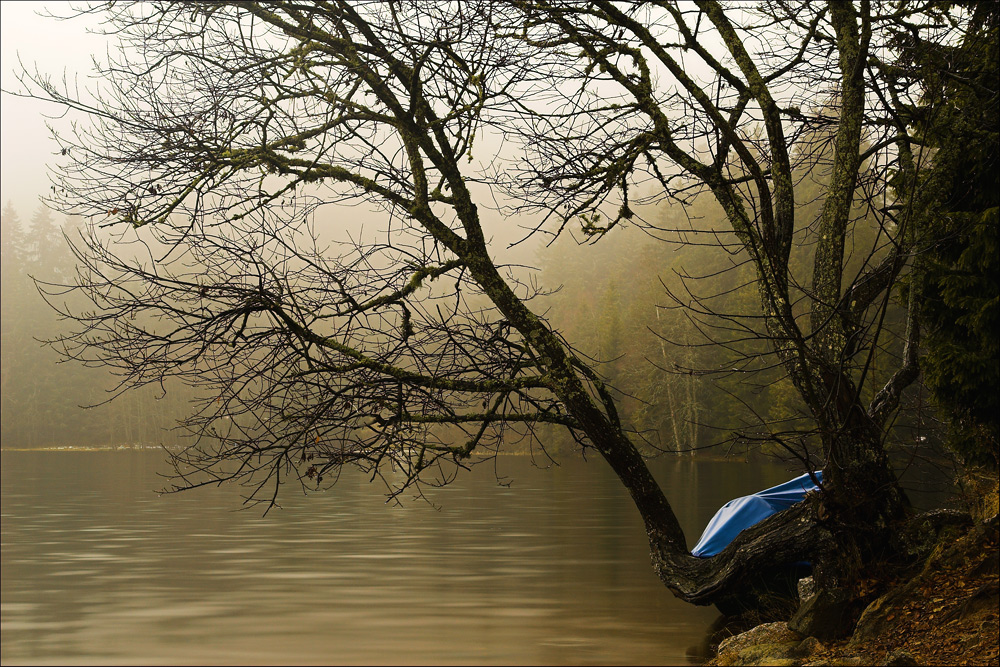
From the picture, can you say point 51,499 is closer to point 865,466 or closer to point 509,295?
point 509,295

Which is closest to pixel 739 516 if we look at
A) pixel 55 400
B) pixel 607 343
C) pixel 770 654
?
pixel 770 654

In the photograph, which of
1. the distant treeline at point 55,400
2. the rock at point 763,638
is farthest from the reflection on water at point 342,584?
the distant treeline at point 55,400

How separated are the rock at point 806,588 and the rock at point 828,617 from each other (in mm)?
648

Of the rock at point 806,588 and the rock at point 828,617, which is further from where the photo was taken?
the rock at point 806,588

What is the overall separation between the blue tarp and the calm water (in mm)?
1192

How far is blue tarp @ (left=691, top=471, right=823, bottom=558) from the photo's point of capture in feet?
39.3

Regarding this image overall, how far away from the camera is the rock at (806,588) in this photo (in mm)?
9211

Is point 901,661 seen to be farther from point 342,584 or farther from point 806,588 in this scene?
point 342,584

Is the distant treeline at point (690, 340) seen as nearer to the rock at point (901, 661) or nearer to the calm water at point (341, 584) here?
the calm water at point (341, 584)

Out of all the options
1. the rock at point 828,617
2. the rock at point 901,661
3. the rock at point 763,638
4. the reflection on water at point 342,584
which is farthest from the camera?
the reflection on water at point 342,584

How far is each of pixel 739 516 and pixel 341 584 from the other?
7378 millimetres

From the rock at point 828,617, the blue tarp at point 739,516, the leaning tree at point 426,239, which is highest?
the leaning tree at point 426,239

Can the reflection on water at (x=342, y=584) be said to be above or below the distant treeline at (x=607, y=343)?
below

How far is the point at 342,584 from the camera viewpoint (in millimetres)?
16047
